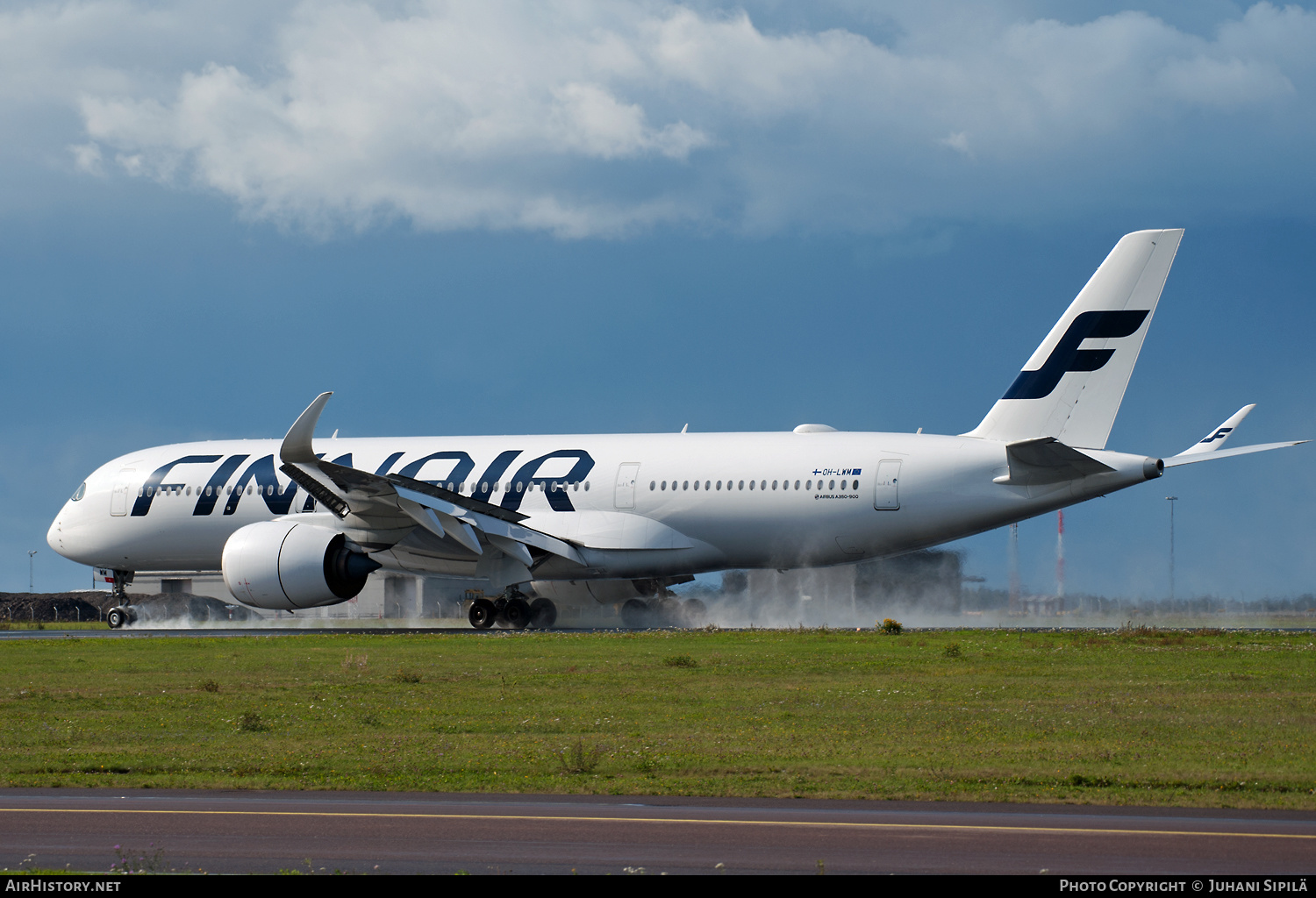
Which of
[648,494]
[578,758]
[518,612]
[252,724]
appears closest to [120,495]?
[518,612]

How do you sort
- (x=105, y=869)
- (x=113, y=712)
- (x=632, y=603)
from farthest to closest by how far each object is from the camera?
(x=632, y=603), (x=113, y=712), (x=105, y=869)

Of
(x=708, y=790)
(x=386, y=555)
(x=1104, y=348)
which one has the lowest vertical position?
(x=708, y=790)

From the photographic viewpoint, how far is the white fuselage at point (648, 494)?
32.5 meters

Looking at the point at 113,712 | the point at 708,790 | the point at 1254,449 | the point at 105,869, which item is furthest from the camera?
the point at 1254,449

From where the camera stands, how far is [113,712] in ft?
60.6

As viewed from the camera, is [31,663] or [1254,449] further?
[1254,449]

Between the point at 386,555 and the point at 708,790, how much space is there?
2561 cm

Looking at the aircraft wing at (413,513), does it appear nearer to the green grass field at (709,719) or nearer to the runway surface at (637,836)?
the green grass field at (709,719)

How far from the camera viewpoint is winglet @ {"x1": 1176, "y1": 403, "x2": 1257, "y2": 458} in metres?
31.7

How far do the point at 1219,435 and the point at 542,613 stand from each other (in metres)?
17.4

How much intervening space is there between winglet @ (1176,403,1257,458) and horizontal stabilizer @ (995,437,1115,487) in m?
2.50

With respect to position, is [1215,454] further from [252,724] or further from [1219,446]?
[252,724]
